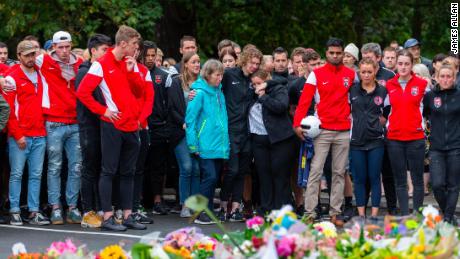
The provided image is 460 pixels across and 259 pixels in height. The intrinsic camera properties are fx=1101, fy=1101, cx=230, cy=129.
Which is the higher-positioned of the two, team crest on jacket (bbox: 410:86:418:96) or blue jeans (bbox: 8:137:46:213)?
team crest on jacket (bbox: 410:86:418:96)

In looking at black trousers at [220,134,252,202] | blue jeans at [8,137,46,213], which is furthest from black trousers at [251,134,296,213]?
blue jeans at [8,137,46,213]

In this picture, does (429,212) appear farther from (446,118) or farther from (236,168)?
(236,168)

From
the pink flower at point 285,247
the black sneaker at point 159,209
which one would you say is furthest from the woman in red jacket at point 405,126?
the pink flower at point 285,247

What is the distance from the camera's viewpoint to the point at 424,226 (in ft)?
18.5

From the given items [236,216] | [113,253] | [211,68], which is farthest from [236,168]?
[113,253]

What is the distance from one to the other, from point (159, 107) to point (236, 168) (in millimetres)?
1311

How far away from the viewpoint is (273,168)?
1248 centimetres

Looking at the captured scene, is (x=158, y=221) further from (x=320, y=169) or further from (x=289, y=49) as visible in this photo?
(x=289, y=49)

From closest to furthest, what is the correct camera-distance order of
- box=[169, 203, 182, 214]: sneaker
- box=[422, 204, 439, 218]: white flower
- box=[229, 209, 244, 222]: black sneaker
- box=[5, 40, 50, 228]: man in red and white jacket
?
box=[422, 204, 439, 218]: white flower, box=[5, 40, 50, 228]: man in red and white jacket, box=[229, 209, 244, 222]: black sneaker, box=[169, 203, 182, 214]: sneaker

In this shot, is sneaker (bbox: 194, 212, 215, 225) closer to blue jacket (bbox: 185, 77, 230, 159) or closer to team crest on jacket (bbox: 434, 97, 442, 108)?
blue jacket (bbox: 185, 77, 230, 159)

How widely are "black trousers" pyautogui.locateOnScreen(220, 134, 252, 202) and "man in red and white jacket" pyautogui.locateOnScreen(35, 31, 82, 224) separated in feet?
5.60

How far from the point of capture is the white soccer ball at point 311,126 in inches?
475

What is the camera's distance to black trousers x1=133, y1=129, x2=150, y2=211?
41.0ft

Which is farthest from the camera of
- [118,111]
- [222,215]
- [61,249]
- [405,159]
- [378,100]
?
[222,215]
